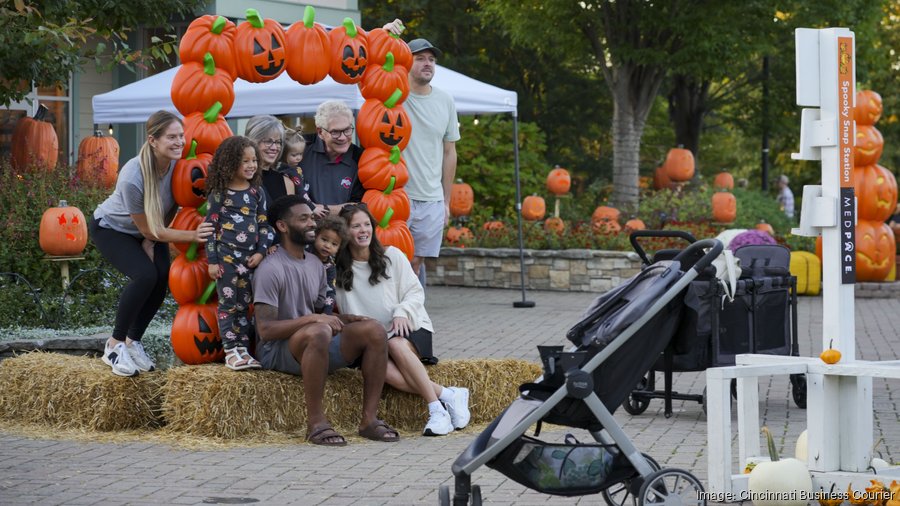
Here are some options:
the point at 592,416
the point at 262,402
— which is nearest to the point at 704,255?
the point at 592,416

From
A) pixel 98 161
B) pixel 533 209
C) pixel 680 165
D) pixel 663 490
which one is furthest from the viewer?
pixel 680 165

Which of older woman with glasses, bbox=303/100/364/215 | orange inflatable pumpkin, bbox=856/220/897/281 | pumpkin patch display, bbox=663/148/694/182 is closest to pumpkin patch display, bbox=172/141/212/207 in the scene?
older woman with glasses, bbox=303/100/364/215

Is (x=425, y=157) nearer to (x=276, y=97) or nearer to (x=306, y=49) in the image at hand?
(x=306, y=49)

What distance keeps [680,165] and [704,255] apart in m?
19.5

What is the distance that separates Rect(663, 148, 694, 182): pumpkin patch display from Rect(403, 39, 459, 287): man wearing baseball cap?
15.2m

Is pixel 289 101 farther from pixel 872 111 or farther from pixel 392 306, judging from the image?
pixel 872 111

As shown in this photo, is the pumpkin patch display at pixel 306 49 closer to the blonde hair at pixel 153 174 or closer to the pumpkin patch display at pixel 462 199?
the blonde hair at pixel 153 174

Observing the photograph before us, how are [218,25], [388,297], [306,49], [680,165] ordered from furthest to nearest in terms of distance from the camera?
[680,165] < [306,49] < [218,25] < [388,297]

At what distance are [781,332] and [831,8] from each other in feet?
47.4

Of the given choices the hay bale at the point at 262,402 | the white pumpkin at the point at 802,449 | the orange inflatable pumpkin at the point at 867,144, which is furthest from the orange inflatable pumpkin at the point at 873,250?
the white pumpkin at the point at 802,449

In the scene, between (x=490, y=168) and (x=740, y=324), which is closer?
(x=740, y=324)

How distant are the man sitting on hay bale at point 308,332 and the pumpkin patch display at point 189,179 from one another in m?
0.54

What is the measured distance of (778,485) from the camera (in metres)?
6.02

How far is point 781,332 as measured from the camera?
897cm
